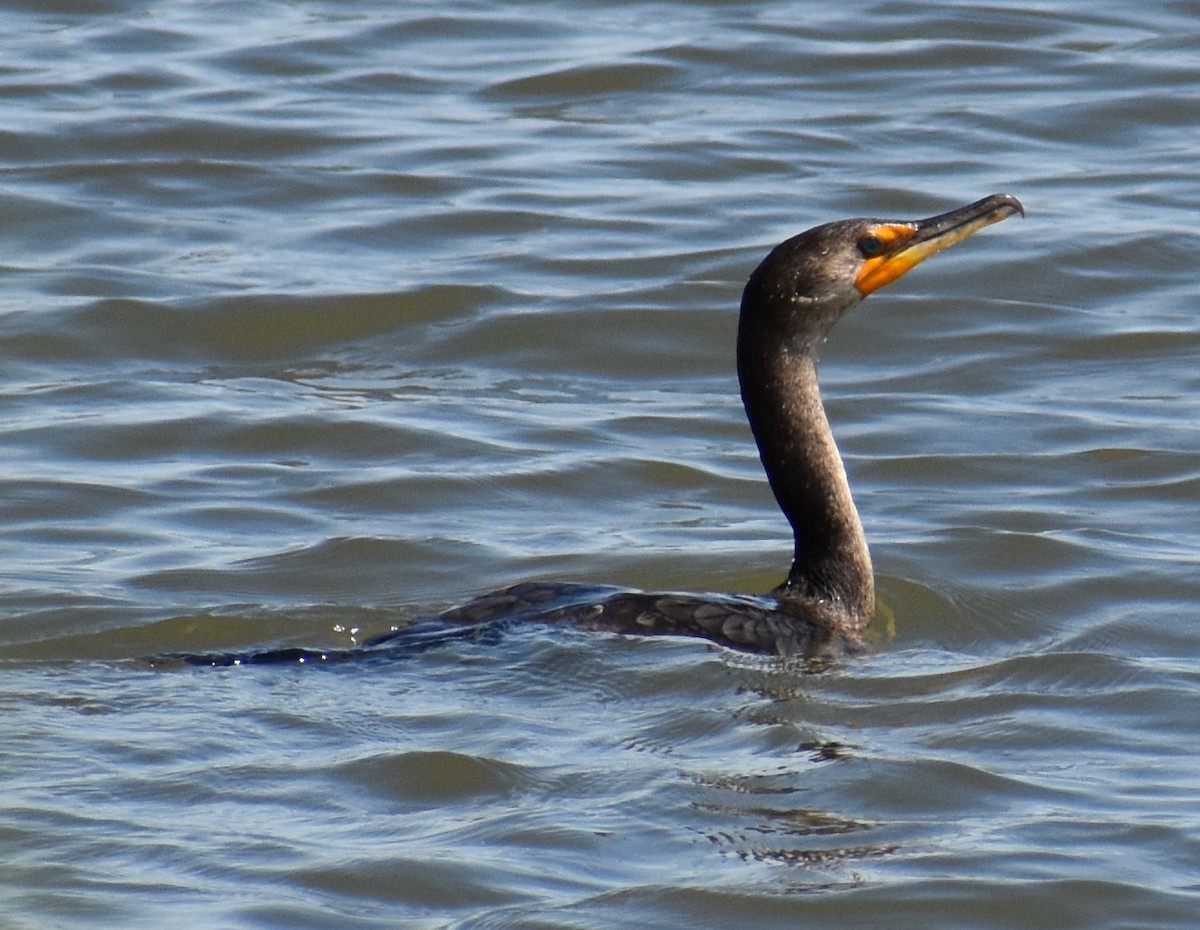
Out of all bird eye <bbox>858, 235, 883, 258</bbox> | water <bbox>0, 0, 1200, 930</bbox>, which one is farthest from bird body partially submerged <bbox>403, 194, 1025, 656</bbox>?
water <bbox>0, 0, 1200, 930</bbox>

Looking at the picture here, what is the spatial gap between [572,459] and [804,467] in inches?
67.8

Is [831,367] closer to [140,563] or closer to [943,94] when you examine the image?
[140,563]

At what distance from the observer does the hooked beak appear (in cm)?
772

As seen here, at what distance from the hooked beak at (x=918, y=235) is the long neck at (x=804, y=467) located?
0.32 meters

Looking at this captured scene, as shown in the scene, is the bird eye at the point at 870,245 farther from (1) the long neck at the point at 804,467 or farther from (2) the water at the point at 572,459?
(2) the water at the point at 572,459

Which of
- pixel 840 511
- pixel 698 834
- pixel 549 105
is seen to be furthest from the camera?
pixel 549 105

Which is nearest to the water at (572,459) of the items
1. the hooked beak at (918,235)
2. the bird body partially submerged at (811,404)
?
the bird body partially submerged at (811,404)

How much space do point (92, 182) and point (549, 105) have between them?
2.85m

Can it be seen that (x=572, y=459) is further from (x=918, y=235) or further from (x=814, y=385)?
(x=918, y=235)

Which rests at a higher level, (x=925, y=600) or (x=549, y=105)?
Result: (x=549, y=105)

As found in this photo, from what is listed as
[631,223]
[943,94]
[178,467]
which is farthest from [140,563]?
[943,94]

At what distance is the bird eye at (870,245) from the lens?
7688 mm

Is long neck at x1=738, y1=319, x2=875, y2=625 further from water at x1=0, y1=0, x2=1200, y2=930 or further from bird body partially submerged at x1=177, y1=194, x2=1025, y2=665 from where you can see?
water at x1=0, y1=0, x2=1200, y2=930

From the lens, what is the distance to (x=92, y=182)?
43.1 ft
